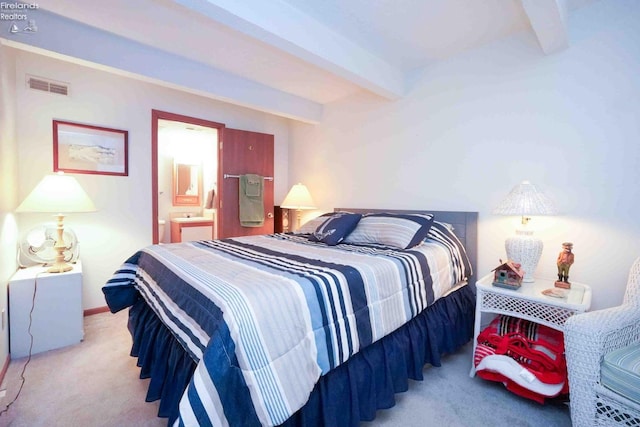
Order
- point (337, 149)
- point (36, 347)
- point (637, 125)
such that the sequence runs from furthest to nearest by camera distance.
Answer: point (337, 149) < point (36, 347) < point (637, 125)

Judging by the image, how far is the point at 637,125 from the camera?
176cm

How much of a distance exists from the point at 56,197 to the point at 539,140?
3.60 meters

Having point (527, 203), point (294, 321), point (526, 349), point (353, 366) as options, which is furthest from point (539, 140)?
point (294, 321)

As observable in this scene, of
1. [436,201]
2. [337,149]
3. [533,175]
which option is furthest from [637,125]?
[337,149]

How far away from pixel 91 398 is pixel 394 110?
3.23 m

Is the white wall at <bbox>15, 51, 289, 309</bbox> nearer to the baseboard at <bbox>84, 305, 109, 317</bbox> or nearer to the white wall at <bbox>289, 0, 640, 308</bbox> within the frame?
the baseboard at <bbox>84, 305, 109, 317</bbox>

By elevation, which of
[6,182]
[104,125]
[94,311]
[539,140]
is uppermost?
[104,125]

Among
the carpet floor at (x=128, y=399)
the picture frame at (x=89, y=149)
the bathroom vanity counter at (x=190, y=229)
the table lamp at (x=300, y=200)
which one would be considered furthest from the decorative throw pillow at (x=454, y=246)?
the bathroom vanity counter at (x=190, y=229)

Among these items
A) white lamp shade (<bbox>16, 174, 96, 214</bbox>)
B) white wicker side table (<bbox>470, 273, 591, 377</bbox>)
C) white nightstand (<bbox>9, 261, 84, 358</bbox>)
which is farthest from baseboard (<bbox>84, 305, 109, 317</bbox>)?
white wicker side table (<bbox>470, 273, 591, 377</bbox>)

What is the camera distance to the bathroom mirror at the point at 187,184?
16.7 ft

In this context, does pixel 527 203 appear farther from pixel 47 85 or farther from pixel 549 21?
pixel 47 85

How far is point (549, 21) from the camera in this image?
169cm

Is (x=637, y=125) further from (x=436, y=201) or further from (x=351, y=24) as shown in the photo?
(x=351, y=24)

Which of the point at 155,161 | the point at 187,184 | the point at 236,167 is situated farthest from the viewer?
the point at 187,184
